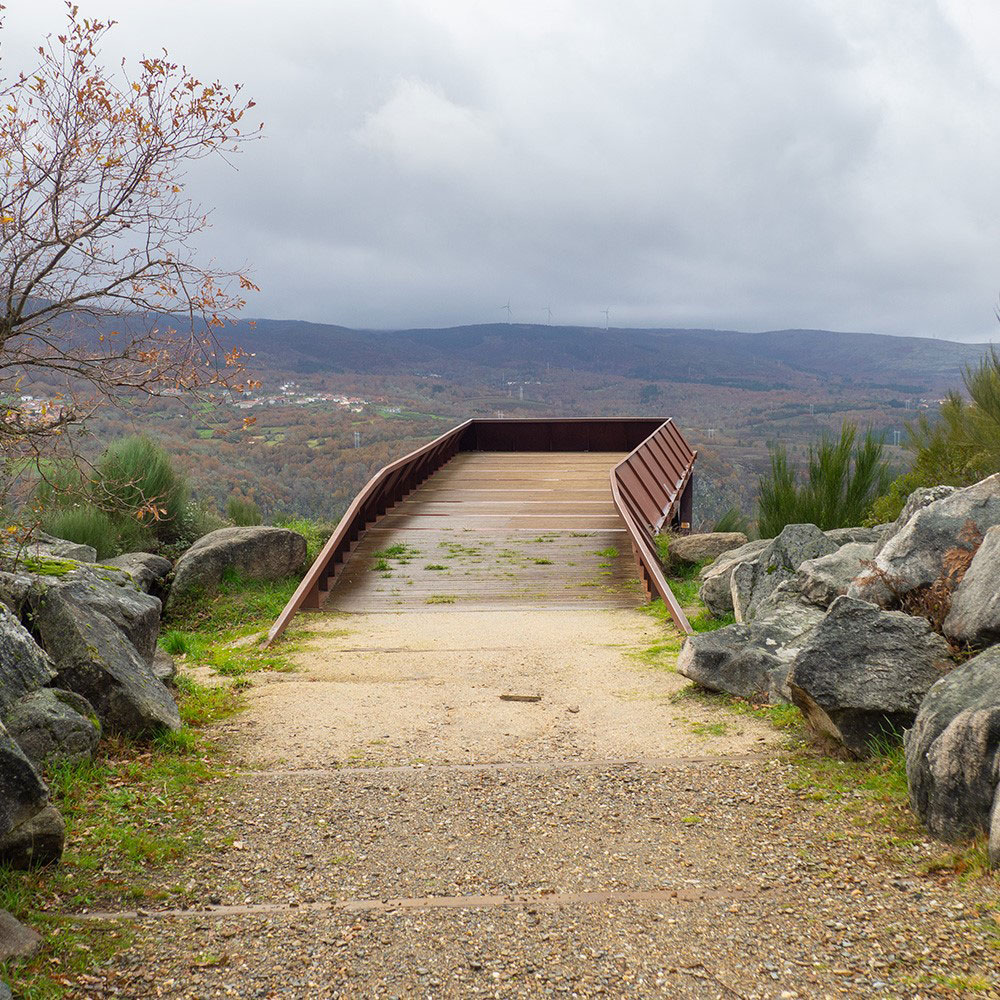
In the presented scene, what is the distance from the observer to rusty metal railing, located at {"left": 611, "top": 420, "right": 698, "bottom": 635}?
9938 mm

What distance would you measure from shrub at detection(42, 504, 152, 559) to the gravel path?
22.0 feet

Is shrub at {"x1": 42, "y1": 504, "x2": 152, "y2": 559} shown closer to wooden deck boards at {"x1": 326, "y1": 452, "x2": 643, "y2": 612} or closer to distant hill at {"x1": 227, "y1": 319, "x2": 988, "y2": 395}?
wooden deck boards at {"x1": 326, "y1": 452, "x2": 643, "y2": 612}

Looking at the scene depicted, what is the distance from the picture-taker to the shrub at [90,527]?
11922 millimetres

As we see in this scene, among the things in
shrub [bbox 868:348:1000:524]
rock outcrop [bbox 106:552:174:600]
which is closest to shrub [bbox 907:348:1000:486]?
shrub [bbox 868:348:1000:524]

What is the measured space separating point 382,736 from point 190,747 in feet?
3.24

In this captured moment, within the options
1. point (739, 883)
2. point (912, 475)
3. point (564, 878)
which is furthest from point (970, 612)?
point (912, 475)

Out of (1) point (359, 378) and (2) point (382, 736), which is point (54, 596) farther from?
(1) point (359, 378)

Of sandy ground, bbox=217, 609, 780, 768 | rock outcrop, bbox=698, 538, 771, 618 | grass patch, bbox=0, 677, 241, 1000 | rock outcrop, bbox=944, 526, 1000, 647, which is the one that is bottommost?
sandy ground, bbox=217, 609, 780, 768

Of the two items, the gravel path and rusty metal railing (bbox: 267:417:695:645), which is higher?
rusty metal railing (bbox: 267:417:695:645)

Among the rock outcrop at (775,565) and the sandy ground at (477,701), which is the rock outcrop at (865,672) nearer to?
the sandy ground at (477,701)

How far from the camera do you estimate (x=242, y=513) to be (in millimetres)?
16188

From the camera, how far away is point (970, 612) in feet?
16.0

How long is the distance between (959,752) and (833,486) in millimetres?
9867

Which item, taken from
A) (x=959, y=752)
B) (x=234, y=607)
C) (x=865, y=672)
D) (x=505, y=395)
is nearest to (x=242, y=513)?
(x=234, y=607)
